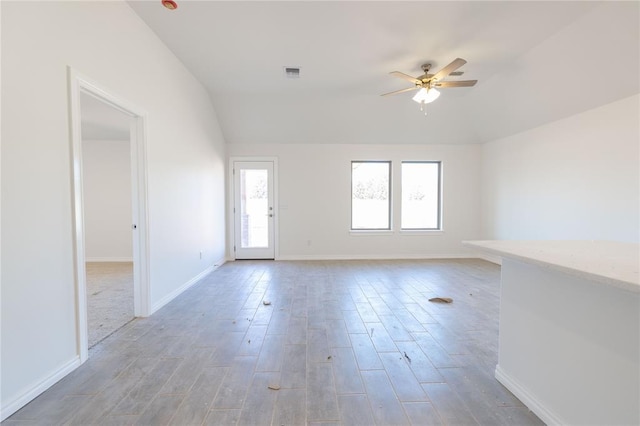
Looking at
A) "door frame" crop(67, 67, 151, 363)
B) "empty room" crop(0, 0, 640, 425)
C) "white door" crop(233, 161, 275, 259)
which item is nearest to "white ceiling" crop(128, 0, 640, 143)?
"empty room" crop(0, 0, 640, 425)

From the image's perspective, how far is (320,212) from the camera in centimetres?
579

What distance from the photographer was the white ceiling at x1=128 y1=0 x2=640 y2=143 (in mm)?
2543

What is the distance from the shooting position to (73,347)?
6.42 ft

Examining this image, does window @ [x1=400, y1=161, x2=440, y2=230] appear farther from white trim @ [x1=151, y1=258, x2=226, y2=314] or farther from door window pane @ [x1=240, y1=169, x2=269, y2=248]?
white trim @ [x1=151, y1=258, x2=226, y2=314]

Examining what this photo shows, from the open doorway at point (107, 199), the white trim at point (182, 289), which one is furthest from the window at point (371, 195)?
the open doorway at point (107, 199)

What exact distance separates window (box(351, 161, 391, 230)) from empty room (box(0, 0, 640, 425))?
50mm

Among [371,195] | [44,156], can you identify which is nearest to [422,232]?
[371,195]

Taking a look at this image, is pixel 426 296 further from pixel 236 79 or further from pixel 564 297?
pixel 236 79

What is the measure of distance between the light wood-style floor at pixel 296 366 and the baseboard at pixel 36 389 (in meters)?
0.04

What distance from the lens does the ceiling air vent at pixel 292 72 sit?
3.65m

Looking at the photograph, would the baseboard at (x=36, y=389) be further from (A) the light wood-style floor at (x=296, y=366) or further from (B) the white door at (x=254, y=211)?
(B) the white door at (x=254, y=211)

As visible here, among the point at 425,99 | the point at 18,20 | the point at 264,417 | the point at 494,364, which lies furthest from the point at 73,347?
the point at 425,99

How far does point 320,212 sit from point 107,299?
150 inches

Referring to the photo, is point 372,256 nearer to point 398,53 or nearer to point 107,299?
point 398,53
